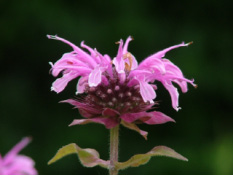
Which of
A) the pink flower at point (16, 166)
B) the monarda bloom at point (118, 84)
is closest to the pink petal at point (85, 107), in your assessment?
the monarda bloom at point (118, 84)

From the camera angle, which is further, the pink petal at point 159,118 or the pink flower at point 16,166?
the pink petal at point 159,118

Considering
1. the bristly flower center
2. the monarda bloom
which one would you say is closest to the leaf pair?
the monarda bloom

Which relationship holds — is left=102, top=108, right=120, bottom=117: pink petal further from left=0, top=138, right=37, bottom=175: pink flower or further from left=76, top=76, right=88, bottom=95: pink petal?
left=0, top=138, right=37, bottom=175: pink flower

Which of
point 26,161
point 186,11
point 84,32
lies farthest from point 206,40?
point 26,161

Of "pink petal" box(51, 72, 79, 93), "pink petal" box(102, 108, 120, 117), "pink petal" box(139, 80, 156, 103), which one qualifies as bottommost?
"pink petal" box(102, 108, 120, 117)

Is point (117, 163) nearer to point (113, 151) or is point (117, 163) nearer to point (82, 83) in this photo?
point (113, 151)

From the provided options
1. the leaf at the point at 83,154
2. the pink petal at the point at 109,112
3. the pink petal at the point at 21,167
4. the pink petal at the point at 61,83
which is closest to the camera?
the pink petal at the point at 21,167

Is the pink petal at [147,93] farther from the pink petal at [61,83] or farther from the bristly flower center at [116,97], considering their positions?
the pink petal at [61,83]

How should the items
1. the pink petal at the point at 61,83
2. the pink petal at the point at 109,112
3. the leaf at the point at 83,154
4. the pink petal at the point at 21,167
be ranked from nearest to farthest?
the pink petal at the point at 21,167 < the leaf at the point at 83,154 < the pink petal at the point at 109,112 < the pink petal at the point at 61,83

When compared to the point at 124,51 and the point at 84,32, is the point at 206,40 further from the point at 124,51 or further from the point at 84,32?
the point at 124,51

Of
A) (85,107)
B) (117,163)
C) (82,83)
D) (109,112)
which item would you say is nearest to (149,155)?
(117,163)
